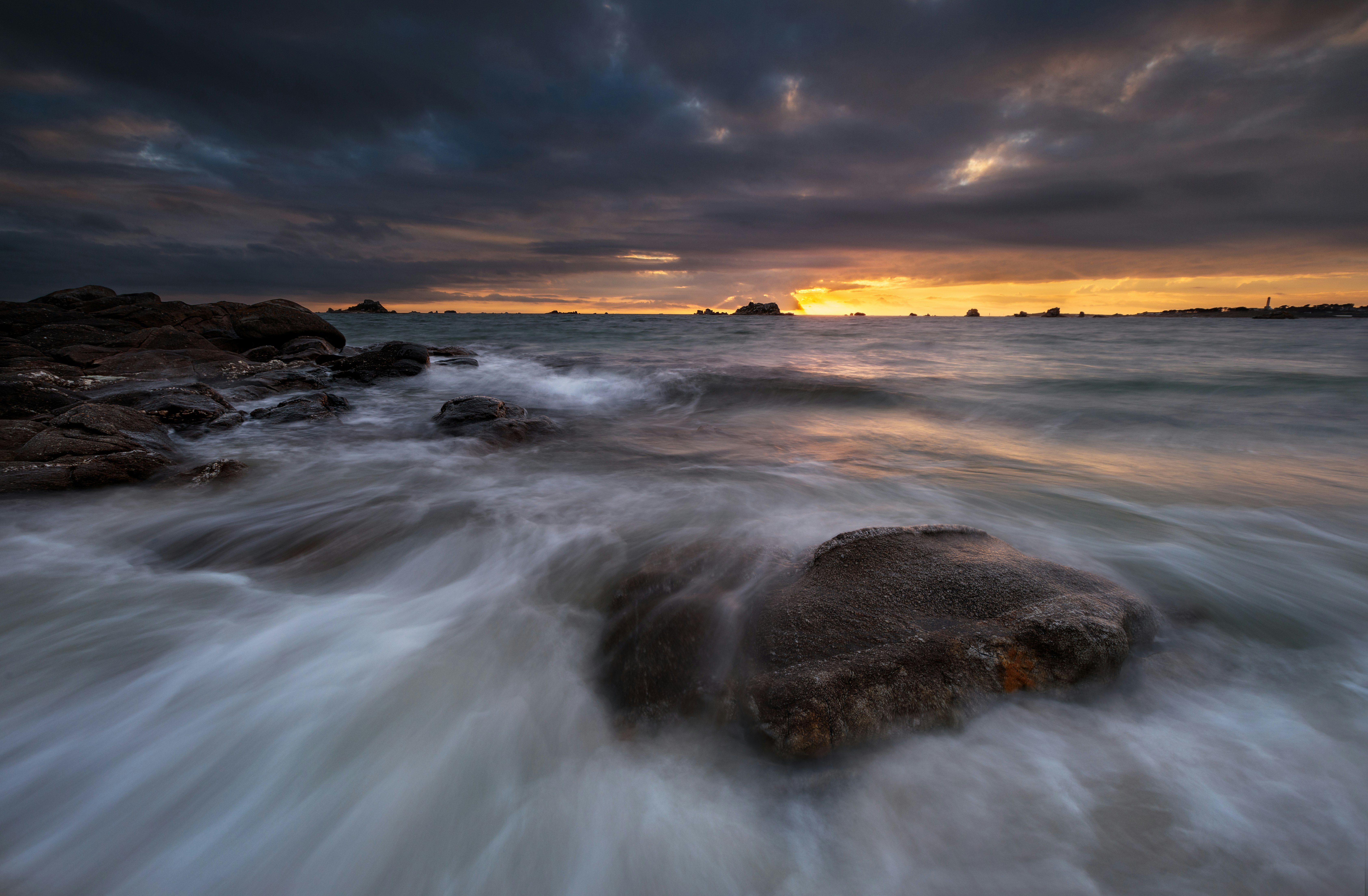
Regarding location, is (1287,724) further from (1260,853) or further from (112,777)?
(112,777)

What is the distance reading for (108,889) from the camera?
64.4 inches

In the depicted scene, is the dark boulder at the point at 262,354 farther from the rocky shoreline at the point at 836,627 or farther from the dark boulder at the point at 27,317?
the rocky shoreline at the point at 836,627

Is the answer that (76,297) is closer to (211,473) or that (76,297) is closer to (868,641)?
(211,473)

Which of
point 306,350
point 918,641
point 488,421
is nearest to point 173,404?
point 488,421

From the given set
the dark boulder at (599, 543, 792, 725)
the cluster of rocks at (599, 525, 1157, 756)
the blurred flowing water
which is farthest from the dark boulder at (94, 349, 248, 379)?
the cluster of rocks at (599, 525, 1157, 756)

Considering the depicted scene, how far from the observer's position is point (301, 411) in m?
7.42

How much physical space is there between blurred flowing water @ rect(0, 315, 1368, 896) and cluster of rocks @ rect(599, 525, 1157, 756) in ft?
0.34

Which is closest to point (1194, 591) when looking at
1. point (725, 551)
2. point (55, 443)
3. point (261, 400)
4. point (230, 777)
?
point (725, 551)

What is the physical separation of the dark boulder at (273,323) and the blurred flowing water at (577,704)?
10902 millimetres

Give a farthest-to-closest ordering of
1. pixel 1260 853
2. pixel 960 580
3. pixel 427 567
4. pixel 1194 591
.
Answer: pixel 427 567 < pixel 1194 591 < pixel 960 580 < pixel 1260 853

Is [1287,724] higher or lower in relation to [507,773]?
higher

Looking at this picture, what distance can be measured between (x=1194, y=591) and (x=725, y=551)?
251cm

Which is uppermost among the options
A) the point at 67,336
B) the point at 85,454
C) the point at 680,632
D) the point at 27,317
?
the point at 27,317

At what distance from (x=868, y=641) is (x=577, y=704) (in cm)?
123
